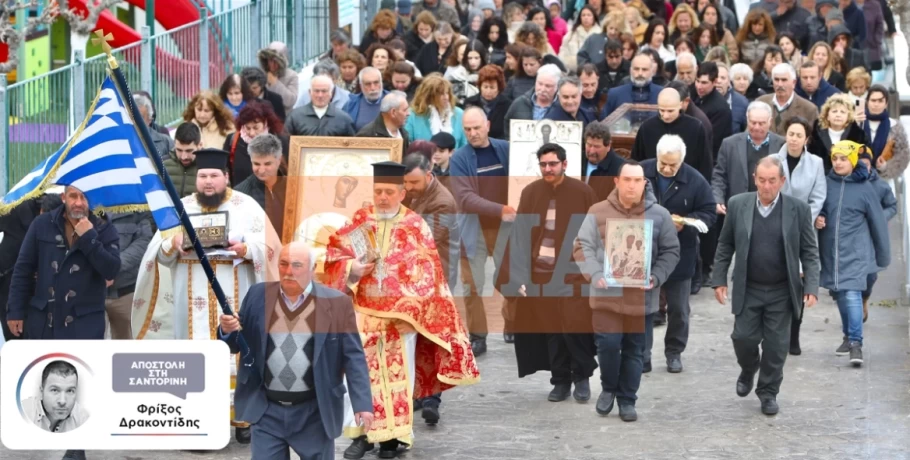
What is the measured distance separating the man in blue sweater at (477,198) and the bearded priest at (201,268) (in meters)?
2.46

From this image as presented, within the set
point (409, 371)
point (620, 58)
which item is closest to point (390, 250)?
point (409, 371)

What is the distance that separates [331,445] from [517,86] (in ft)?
27.6

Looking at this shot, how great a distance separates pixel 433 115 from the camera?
15492 millimetres

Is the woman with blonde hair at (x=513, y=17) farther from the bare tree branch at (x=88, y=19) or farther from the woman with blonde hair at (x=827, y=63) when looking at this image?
the bare tree branch at (x=88, y=19)

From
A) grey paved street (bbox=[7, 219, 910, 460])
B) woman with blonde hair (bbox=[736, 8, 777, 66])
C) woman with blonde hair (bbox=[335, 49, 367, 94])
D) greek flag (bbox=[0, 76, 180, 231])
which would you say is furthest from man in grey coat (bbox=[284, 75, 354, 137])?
woman with blonde hair (bbox=[736, 8, 777, 66])

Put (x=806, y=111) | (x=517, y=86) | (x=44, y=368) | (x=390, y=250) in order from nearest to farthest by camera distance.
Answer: (x=44, y=368), (x=390, y=250), (x=806, y=111), (x=517, y=86)

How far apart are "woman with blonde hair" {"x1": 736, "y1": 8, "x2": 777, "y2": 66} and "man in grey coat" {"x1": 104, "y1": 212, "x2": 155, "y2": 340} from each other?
9.49 m

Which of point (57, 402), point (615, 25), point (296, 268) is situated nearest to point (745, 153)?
point (615, 25)

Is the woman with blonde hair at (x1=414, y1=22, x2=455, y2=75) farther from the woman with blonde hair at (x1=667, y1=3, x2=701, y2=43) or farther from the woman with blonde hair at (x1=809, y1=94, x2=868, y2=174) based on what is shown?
the woman with blonde hair at (x1=809, y1=94, x2=868, y2=174)

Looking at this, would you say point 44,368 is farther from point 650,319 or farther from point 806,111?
point 806,111

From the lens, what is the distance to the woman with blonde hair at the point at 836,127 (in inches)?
589

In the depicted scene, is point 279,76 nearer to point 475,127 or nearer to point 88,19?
point 88,19

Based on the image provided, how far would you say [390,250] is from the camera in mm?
11266
